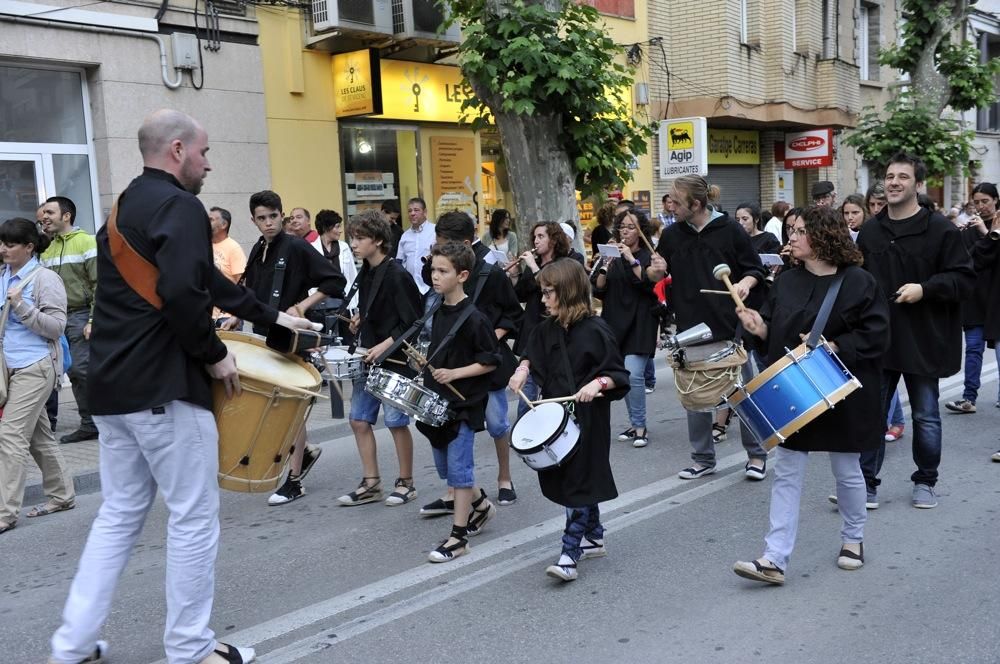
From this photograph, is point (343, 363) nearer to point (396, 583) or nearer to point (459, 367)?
point (459, 367)

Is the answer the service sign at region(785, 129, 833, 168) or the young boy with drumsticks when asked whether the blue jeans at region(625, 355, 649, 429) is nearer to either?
the young boy with drumsticks

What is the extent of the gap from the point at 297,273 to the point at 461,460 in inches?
67.6

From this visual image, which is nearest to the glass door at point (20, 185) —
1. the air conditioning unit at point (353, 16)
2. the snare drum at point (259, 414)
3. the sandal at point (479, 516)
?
the air conditioning unit at point (353, 16)

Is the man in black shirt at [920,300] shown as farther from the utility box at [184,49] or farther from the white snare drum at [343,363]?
the utility box at [184,49]

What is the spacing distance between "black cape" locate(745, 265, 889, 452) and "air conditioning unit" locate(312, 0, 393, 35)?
964cm

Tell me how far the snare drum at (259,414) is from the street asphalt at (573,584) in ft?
2.36

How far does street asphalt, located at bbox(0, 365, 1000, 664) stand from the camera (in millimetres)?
4047

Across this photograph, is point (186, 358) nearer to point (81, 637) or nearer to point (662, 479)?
point (81, 637)

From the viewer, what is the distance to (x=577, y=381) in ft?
15.6

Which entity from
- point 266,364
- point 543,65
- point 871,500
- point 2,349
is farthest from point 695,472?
point 543,65

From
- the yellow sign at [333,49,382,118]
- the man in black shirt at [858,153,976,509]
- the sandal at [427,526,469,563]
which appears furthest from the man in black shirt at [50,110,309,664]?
the yellow sign at [333,49,382,118]

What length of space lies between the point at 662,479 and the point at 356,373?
7.69 ft

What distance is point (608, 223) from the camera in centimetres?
1268

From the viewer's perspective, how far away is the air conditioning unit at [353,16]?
41.8 ft
